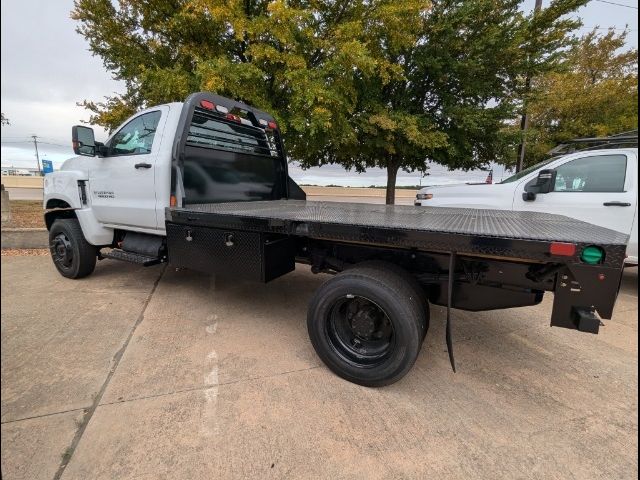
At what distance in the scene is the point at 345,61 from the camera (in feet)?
23.8

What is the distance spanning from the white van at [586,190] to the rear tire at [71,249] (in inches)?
223

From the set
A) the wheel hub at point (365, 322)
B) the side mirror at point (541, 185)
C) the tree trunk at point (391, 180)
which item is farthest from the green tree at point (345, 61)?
the wheel hub at point (365, 322)

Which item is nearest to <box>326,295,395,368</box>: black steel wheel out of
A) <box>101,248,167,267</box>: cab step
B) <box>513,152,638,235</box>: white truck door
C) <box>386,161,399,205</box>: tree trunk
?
<box>101,248,167,267</box>: cab step

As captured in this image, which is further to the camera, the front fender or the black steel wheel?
the front fender

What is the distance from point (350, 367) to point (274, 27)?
21.8ft

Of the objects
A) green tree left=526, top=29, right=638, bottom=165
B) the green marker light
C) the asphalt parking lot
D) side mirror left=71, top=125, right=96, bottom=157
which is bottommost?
the asphalt parking lot

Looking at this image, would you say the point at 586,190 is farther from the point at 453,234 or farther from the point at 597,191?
the point at 453,234

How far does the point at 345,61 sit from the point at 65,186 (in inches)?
216

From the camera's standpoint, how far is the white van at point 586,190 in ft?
15.0

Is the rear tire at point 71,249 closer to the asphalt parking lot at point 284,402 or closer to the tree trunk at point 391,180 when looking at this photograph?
the asphalt parking lot at point 284,402

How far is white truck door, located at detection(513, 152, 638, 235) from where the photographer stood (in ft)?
15.0

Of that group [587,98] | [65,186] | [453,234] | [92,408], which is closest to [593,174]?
[453,234]

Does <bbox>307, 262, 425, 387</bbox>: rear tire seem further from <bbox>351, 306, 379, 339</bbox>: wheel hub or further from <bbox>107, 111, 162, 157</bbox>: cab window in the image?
<bbox>107, 111, 162, 157</bbox>: cab window

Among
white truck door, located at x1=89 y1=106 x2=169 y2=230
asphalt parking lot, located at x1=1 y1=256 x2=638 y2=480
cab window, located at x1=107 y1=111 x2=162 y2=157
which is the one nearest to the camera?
asphalt parking lot, located at x1=1 y1=256 x2=638 y2=480
